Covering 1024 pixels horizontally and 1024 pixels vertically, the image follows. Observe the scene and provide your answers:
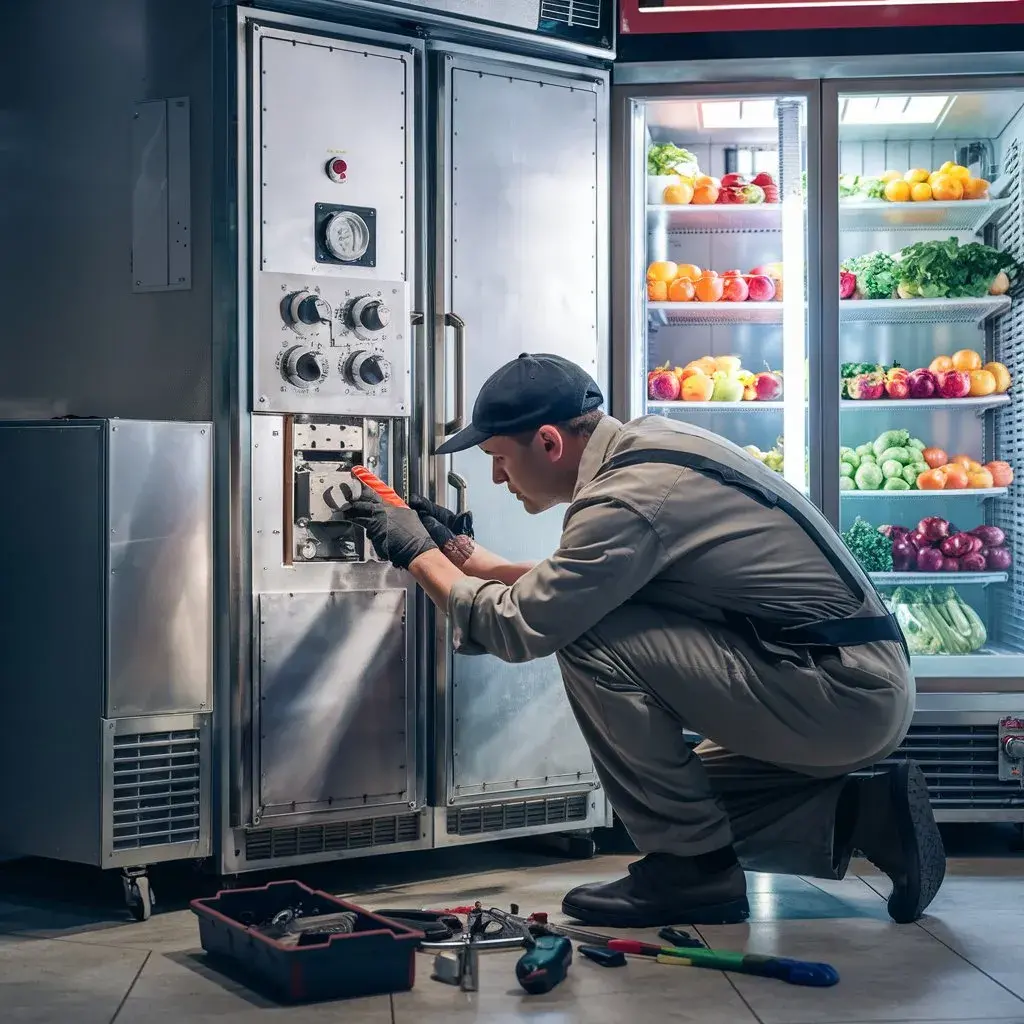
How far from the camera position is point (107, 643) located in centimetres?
343

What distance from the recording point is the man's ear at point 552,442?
10.9 feet

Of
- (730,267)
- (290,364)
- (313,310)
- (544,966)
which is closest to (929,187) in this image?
(730,267)

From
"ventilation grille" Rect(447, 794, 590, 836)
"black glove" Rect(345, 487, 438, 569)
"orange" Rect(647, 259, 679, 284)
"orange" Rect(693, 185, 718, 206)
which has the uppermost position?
"orange" Rect(693, 185, 718, 206)

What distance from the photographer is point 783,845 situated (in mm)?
3396

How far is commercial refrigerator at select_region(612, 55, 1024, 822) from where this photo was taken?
169 inches

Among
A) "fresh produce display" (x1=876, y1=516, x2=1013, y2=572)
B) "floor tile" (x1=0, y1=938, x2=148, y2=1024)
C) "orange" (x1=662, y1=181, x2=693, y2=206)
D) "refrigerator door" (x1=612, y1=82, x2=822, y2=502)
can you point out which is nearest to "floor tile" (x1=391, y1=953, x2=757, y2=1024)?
"floor tile" (x1=0, y1=938, x2=148, y2=1024)

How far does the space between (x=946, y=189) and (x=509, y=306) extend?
5.45 feet

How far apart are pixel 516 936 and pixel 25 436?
1.81 m

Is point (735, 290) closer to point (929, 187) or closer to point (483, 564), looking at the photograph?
point (929, 187)

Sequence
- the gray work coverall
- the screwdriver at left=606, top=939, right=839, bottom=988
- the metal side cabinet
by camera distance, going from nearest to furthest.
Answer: the screwdriver at left=606, top=939, right=839, bottom=988 → the gray work coverall → the metal side cabinet

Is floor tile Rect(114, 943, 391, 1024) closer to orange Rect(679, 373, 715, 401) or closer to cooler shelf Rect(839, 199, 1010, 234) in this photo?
orange Rect(679, 373, 715, 401)

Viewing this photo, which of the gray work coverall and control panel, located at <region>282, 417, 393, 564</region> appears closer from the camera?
the gray work coverall

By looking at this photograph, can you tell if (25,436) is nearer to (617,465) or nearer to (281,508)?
(281,508)

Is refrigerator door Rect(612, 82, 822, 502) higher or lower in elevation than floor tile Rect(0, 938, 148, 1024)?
higher
